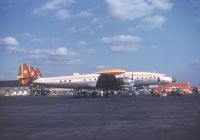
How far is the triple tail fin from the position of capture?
3219 inches

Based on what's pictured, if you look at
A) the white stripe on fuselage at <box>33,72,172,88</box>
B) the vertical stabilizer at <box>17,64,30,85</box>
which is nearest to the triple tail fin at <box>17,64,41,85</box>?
the vertical stabilizer at <box>17,64,30,85</box>

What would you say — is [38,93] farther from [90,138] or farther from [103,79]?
[90,138]

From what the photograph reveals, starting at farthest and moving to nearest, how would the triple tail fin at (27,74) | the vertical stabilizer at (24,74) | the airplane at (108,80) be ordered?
the vertical stabilizer at (24,74)
the triple tail fin at (27,74)
the airplane at (108,80)

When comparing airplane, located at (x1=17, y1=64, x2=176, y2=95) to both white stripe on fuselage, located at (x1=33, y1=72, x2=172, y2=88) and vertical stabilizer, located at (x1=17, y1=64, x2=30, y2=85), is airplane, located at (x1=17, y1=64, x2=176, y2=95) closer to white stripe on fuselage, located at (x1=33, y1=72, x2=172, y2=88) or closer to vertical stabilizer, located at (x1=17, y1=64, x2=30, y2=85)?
white stripe on fuselage, located at (x1=33, y1=72, x2=172, y2=88)

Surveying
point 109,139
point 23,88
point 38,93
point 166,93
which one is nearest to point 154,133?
point 109,139

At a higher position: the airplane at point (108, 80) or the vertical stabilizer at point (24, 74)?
the vertical stabilizer at point (24, 74)

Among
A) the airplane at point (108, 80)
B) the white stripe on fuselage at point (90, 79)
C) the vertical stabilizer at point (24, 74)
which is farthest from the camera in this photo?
the vertical stabilizer at point (24, 74)

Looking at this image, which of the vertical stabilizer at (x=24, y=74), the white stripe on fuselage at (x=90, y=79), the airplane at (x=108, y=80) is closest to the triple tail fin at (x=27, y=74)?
the vertical stabilizer at (x=24, y=74)

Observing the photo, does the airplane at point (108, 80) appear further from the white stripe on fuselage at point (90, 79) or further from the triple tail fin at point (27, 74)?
the triple tail fin at point (27, 74)

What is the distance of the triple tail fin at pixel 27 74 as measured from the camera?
81.8 meters

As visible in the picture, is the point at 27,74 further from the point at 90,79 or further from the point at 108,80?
the point at 108,80

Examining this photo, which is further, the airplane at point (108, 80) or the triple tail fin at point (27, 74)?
the triple tail fin at point (27, 74)

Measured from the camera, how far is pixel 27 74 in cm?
8338

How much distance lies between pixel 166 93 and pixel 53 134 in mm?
63228
